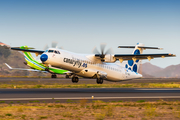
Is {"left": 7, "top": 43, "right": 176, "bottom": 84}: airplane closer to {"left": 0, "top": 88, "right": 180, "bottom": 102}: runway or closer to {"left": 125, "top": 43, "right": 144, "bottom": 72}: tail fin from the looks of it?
{"left": 125, "top": 43, "right": 144, "bottom": 72}: tail fin

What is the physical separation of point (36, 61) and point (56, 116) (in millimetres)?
64954

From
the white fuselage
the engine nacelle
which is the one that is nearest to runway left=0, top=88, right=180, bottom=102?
the white fuselage

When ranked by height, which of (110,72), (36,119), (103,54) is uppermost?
Answer: (103,54)

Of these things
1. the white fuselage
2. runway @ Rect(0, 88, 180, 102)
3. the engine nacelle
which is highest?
the engine nacelle

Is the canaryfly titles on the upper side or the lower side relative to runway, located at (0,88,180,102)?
upper

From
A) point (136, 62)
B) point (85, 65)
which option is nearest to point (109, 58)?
point (85, 65)

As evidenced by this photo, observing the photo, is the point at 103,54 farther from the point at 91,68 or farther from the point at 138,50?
the point at 138,50

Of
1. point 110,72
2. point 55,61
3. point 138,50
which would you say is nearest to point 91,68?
point 110,72

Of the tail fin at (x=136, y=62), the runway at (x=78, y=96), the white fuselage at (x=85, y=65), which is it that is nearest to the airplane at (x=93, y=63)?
the white fuselage at (x=85, y=65)

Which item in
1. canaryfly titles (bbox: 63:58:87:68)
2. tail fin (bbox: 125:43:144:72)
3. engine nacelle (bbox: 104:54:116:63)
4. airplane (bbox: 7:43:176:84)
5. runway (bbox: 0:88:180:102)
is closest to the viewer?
runway (bbox: 0:88:180:102)

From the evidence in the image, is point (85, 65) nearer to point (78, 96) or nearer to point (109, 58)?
point (109, 58)

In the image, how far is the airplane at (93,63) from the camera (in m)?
33.0

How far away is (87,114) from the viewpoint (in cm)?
1429

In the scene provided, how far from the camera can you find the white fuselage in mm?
32969
